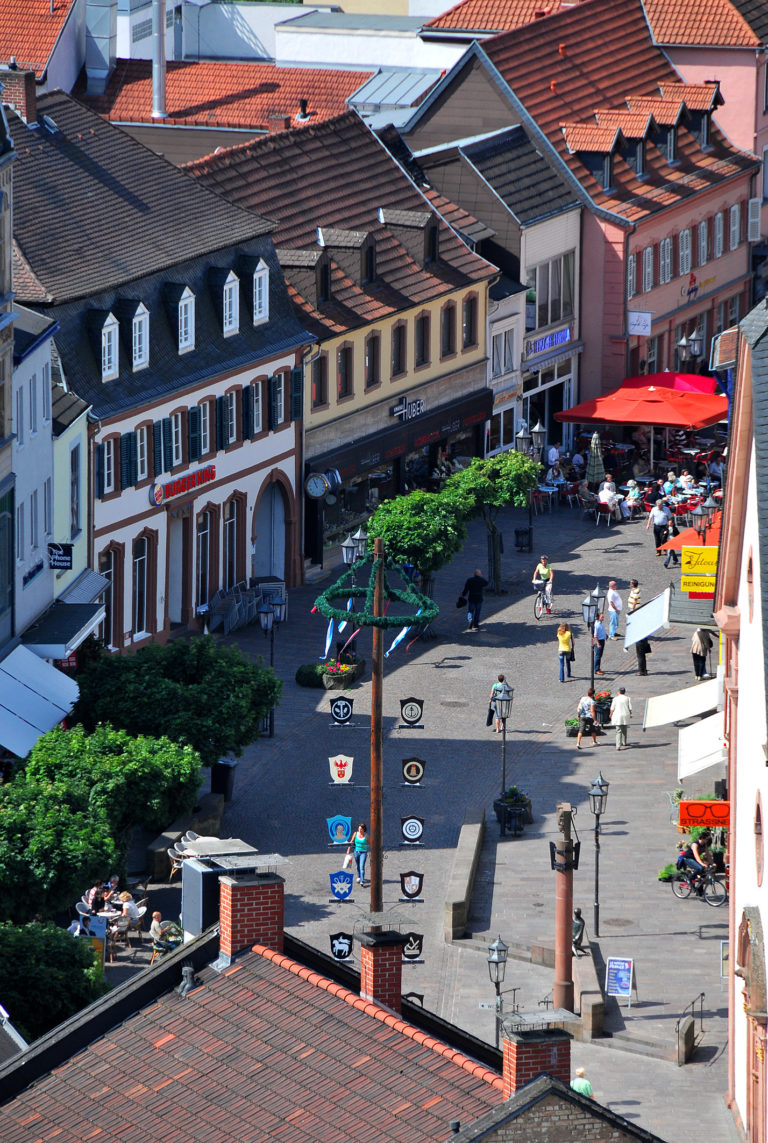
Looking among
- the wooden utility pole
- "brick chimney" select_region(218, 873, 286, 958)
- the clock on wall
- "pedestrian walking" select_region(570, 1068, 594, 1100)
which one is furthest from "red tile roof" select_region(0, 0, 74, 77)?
"brick chimney" select_region(218, 873, 286, 958)

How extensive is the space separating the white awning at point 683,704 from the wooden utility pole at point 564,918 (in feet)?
42.1

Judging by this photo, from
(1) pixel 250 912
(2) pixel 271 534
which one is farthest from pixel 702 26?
(1) pixel 250 912

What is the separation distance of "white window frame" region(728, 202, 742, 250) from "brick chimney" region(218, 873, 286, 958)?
69.2 meters

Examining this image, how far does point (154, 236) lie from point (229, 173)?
25.1 feet

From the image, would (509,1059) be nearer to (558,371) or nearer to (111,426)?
(111,426)

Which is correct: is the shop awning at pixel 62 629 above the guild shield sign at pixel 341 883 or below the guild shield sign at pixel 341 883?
above

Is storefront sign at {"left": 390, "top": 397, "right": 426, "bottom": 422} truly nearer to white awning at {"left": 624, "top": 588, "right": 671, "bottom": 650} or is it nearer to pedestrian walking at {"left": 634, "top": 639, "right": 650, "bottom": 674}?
white awning at {"left": 624, "top": 588, "right": 671, "bottom": 650}

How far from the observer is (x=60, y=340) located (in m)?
59.2

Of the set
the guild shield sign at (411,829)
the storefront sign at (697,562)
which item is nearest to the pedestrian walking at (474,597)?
the storefront sign at (697,562)

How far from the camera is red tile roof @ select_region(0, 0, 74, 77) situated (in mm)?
96625

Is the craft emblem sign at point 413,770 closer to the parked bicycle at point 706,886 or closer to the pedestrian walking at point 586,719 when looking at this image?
the parked bicycle at point 706,886

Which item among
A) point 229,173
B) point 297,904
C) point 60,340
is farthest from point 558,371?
point 297,904

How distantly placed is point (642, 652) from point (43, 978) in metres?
27.7

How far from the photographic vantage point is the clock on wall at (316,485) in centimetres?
7000
